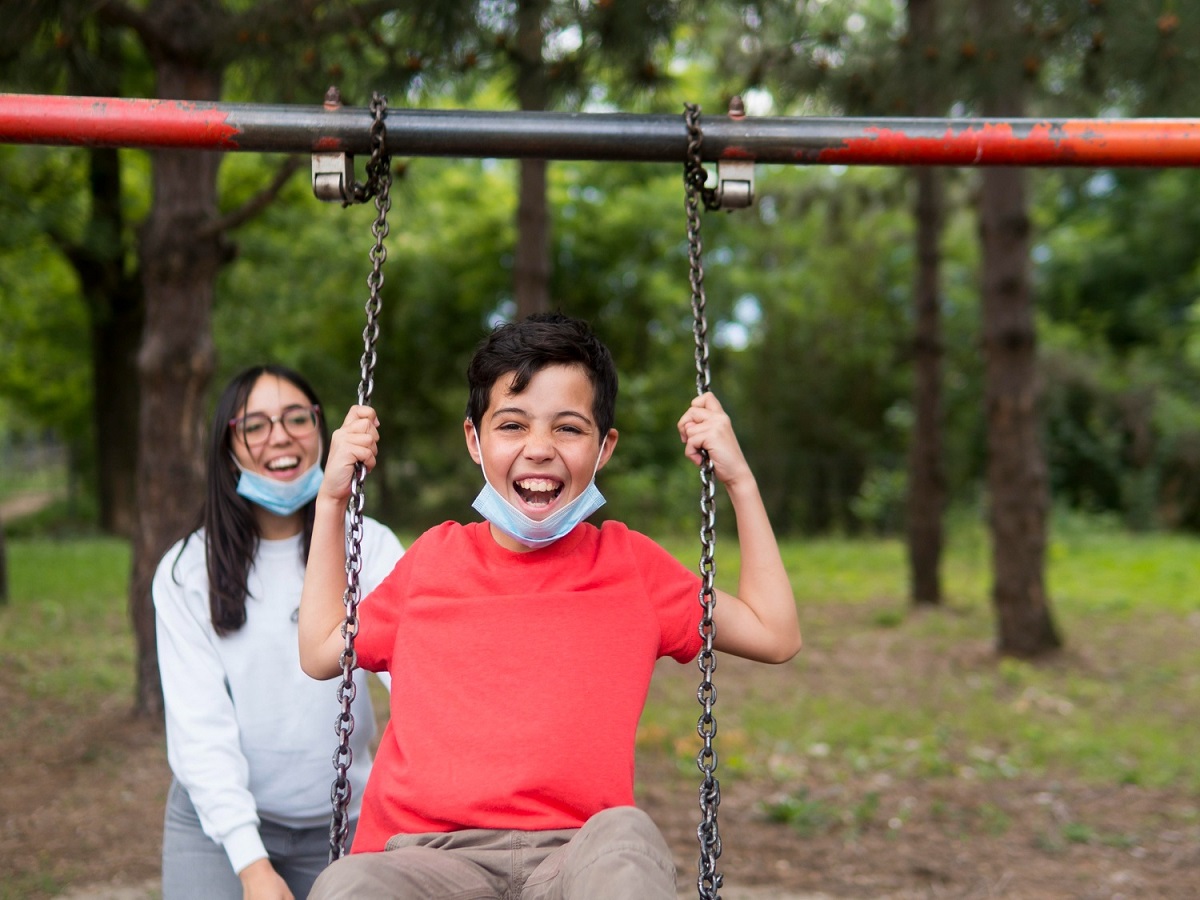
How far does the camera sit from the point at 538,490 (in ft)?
6.96

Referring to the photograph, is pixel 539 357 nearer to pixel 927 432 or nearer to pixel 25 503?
pixel 927 432

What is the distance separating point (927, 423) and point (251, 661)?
787 centimetres

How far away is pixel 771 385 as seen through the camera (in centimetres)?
1767

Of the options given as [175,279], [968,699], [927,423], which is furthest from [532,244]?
[927,423]

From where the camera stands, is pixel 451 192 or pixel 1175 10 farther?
pixel 451 192

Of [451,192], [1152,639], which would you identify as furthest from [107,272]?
[1152,639]

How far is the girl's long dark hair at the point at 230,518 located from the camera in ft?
8.17

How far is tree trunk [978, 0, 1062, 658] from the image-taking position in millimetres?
7277

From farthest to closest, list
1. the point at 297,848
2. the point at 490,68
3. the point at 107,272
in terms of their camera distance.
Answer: the point at 107,272 → the point at 490,68 → the point at 297,848

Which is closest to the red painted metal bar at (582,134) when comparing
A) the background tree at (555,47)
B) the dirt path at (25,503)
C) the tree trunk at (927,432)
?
the background tree at (555,47)

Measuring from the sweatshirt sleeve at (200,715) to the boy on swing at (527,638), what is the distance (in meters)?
0.32

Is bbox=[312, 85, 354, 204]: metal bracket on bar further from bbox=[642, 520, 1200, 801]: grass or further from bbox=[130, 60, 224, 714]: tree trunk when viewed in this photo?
bbox=[642, 520, 1200, 801]: grass

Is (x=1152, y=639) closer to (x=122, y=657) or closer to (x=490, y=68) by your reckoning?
(x=490, y=68)

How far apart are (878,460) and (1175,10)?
42.0ft
